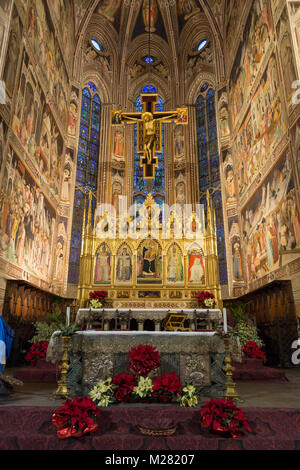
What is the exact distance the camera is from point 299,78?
884 cm

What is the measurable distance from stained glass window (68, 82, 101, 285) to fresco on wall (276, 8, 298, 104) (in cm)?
1057

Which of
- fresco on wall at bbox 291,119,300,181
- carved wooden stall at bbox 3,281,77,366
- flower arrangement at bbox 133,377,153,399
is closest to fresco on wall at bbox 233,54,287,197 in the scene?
fresco on wall at bbox 291,119,300,181

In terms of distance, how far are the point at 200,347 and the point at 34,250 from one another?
8542 millimetres

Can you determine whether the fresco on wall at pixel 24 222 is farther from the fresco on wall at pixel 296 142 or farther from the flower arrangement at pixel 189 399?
the fresco on wall at pixel 296 142

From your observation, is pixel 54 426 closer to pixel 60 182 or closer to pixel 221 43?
pixel 60 182

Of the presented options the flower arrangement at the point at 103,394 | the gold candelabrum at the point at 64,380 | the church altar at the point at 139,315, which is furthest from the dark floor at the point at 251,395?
the church altar at the point at 139,315

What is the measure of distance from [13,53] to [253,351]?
1087 centimetres

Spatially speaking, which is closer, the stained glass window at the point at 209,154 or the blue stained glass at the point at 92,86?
the stained glass window at the point at 209,154

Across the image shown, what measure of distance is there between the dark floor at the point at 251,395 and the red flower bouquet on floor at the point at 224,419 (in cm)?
61

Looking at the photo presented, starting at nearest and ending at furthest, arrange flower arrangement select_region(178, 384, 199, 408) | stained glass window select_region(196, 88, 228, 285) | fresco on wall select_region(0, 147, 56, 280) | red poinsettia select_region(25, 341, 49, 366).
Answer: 1. flower arrangement select_region(178, 384, 199, 408)
2. red poinsettia select_region(25, 341, 49, 366)
3. fresco on wall select_region(0, 147, 56, 280)
4. stained glass window select_region(196, 88, 228, 285)

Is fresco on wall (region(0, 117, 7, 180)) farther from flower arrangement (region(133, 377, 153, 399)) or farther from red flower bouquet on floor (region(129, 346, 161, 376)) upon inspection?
flower arrangement (region(133, 377, 153, 399))

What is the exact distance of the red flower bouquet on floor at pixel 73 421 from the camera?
139 inches

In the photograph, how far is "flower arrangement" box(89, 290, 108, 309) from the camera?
941 centimetres
